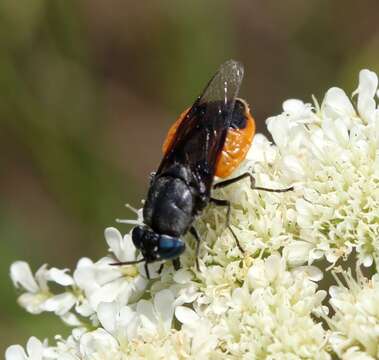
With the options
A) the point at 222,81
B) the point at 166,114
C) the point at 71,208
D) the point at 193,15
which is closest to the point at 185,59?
the point at 193,15

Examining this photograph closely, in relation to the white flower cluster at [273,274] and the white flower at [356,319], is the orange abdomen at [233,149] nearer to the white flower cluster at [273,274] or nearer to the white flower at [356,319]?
the white flower cluster at [273,274]

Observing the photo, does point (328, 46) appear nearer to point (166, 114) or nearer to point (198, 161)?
point (166, 114)

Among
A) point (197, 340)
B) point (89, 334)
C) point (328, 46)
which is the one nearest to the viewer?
point (197, 340)

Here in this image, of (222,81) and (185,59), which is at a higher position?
(185,59)

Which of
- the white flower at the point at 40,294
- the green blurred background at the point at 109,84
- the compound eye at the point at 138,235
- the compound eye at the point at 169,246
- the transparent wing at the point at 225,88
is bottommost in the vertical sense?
the compound eye at the point at 169,246

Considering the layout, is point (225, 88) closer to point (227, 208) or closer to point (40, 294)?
point (227, 208)

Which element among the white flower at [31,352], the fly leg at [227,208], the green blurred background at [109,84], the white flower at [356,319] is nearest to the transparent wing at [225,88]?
the fly leg at [227,208]
